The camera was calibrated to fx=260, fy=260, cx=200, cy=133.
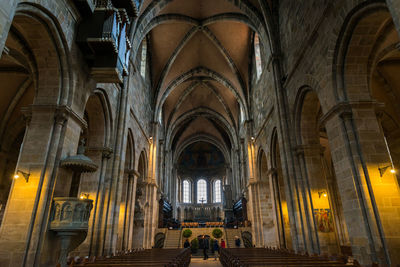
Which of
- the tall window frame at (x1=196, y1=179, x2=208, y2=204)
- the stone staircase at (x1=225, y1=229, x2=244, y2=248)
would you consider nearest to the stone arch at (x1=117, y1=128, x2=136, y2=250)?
the stone staircase at (x1=225, y1=229, x2=244, y2=248)

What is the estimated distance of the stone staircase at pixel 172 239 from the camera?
68.0 ft

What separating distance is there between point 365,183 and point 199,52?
1752cm

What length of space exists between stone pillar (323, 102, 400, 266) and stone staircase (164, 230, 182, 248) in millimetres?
16356

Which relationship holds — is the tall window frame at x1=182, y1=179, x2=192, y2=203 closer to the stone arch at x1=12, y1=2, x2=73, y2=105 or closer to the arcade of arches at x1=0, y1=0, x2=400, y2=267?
the arcade of arches at x1=0, y1=0, x2=400, y2=267

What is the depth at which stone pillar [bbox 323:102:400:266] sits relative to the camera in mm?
6121

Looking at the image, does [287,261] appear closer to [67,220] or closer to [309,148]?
[67,220]

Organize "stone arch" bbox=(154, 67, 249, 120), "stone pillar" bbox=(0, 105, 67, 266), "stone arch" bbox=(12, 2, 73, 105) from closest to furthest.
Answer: "stone pillar" bbox=(0, 105, 67, 266) < "stone arch" bbox=(12, 2, 73, 105) < "stone arch" bbox=(154, 67, 249, 120)

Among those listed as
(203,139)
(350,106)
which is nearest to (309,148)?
(350,106)

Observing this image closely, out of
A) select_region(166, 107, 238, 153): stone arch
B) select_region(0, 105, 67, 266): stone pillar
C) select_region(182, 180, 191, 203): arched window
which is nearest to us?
select_region(0, 105, 67, 266): stone pillar

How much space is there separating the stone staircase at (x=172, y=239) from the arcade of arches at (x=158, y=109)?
115cm

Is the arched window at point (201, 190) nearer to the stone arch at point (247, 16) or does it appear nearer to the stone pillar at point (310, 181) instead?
the stone arch at point (247, 16)

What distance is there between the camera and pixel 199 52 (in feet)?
70.8

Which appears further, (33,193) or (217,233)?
(217,233)

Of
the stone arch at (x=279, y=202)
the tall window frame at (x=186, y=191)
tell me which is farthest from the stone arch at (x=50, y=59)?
the tall window frame at (x=186, y=191)
